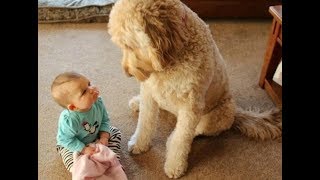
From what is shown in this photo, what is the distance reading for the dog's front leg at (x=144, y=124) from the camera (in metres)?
1.60

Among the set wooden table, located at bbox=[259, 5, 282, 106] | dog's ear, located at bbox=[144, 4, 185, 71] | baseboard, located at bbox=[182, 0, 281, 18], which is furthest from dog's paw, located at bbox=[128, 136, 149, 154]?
baseboard, located at bbox=[182, 0, 281, 18]

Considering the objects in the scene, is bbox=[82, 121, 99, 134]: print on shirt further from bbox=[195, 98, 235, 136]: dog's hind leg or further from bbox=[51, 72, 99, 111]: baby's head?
bbox=[195, 98, 235, 136]: dog's hind leg

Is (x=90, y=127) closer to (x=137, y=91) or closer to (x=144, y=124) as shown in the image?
(x=144, y=124)

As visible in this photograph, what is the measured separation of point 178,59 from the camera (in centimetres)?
131

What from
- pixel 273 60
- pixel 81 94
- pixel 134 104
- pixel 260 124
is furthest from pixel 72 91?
pixel 273 60

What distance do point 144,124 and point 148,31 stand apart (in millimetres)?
635

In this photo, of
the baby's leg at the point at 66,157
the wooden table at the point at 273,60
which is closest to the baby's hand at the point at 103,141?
the baby's leg at the point at 66,157

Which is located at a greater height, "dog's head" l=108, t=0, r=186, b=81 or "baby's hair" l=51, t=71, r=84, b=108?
"dog's head" l=108, t=0, r=186, b=81

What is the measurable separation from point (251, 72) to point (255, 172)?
0.85 m

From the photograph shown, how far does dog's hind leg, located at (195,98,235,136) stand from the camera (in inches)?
65.3

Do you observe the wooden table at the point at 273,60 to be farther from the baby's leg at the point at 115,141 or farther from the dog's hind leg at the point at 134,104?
the baby's leg at the point at 115,141

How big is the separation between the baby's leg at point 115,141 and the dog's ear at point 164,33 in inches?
23.6

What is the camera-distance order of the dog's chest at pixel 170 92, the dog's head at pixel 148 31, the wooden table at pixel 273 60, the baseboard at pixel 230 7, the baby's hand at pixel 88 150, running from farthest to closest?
the baseboard at pixel 230 7 < the wooden table at pixel 273 60 < the baby's hand at pixel 88 150 < the dog's chest at pixel 170 92 < the dog's head at pixel 148 31
